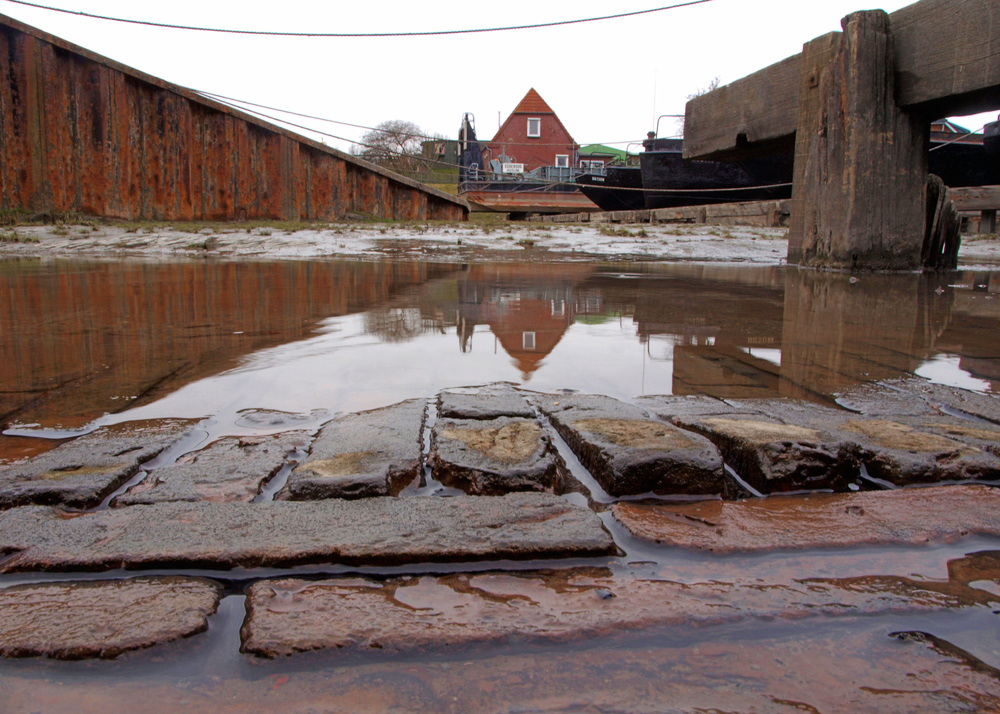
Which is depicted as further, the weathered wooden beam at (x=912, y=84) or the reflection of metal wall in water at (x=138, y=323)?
the weathered wooden beam at (x=912, y=84)

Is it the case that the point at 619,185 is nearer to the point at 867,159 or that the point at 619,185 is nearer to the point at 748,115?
the point at 748,115

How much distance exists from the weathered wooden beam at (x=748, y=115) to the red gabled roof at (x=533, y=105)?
3735 cm

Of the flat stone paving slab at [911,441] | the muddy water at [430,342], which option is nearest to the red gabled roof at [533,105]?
the muddy water at [430,342]

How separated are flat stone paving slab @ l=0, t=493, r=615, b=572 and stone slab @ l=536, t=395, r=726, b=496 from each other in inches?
7.1

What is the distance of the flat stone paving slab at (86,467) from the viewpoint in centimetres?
123

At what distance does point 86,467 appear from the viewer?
4.42ft

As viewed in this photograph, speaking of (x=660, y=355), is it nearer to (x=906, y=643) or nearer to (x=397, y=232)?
(x=906, y=643)

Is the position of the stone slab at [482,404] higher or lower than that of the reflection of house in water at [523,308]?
lower

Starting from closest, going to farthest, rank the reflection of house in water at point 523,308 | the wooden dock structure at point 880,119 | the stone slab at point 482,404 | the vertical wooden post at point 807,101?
1. the stone slab at point 482,404
2. the reflection of house in water at point 523,308
3. the wooden dock structure at point 880,119
4. the vertical wooden post at point 807,101

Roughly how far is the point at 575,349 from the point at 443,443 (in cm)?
129

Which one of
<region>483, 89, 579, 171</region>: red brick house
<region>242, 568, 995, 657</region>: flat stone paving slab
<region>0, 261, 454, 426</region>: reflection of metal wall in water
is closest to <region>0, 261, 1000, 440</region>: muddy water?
<region>0, 261, 454, 426</region>: reflection of metal wall in water

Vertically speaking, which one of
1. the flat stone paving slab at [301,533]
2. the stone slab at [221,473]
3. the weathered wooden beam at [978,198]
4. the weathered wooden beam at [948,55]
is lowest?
the flat stone paving slab at [301,533]

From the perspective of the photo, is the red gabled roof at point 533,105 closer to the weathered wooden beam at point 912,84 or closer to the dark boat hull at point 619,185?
the dark boat hull at point 619,185

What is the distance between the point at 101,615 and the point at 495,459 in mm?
751
